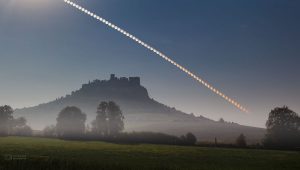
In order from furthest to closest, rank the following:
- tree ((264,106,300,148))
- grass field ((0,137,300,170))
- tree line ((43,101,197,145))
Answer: tree line ((43,101,197,145)) → tree ((264,106,300,148)) → grass field ((0,137,300,170))

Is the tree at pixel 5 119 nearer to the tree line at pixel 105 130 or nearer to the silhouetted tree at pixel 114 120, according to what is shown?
the tree line at pixel 105 130

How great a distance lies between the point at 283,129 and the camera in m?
116

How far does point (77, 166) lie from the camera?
35750 millimetres

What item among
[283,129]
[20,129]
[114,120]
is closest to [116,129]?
[114,120]

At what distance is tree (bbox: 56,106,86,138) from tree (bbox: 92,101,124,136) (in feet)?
25.5

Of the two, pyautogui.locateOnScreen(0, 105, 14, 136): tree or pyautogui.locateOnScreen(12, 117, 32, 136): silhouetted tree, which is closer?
pyautogui.locateOnScreen(0, 105, 14, 136): tree

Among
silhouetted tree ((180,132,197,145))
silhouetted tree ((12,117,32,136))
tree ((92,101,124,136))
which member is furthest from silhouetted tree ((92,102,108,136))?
silhouetted tree ((180,132,197,145))

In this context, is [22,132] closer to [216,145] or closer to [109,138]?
[109,138]

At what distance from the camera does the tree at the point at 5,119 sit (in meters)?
164

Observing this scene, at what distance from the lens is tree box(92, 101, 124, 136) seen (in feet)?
480

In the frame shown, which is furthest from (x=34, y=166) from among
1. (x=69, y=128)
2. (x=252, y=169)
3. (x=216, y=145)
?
(x=69, y=128)

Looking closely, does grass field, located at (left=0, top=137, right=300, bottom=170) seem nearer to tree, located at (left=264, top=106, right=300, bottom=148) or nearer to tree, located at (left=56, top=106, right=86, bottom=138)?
tree, located at (left=264, top=106, right=300, bottom=148)

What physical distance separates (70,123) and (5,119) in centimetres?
3064

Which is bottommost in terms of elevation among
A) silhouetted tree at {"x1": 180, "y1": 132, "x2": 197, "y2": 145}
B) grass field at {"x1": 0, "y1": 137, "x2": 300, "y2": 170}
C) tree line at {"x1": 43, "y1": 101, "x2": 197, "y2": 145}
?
grass field at {"x1": 0, "y1": 137, "x2": 300, "y2": 170}
